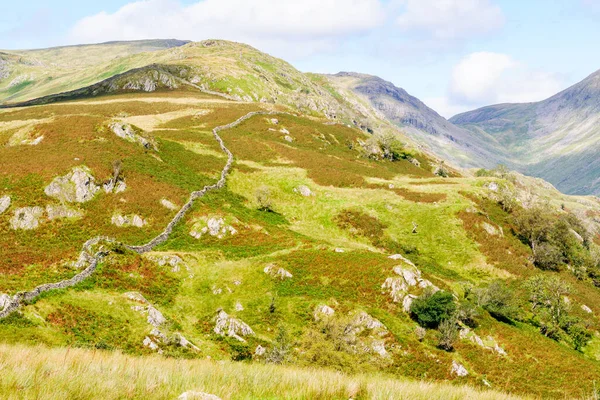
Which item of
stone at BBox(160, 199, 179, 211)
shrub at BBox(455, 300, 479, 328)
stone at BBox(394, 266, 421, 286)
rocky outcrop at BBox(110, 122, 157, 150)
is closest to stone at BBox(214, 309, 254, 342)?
stone at BBox(394, 266, 421, 286)

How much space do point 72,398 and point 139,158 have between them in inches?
2604

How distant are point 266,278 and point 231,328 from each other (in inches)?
366

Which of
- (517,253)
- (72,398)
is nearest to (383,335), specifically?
(72,398)

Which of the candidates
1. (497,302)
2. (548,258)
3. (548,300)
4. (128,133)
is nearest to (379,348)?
(497,302)

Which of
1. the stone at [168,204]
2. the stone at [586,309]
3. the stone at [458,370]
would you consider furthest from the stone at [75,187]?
the stone at [586,309]

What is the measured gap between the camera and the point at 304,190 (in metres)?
73.5

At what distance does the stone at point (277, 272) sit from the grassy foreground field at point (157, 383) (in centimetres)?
3389

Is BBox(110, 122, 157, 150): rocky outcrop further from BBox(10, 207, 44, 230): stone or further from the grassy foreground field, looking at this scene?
the grassy foreground field

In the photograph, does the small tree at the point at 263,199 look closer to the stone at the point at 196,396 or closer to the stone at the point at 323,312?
the stone at the point at 323,312

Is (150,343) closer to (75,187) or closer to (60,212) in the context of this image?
(60,212)

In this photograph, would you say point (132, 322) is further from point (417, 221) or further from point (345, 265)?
point (417, 221)

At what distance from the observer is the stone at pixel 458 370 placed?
1249 inches

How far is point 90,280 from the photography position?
34.8 m

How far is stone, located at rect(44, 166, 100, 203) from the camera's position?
49281mm
